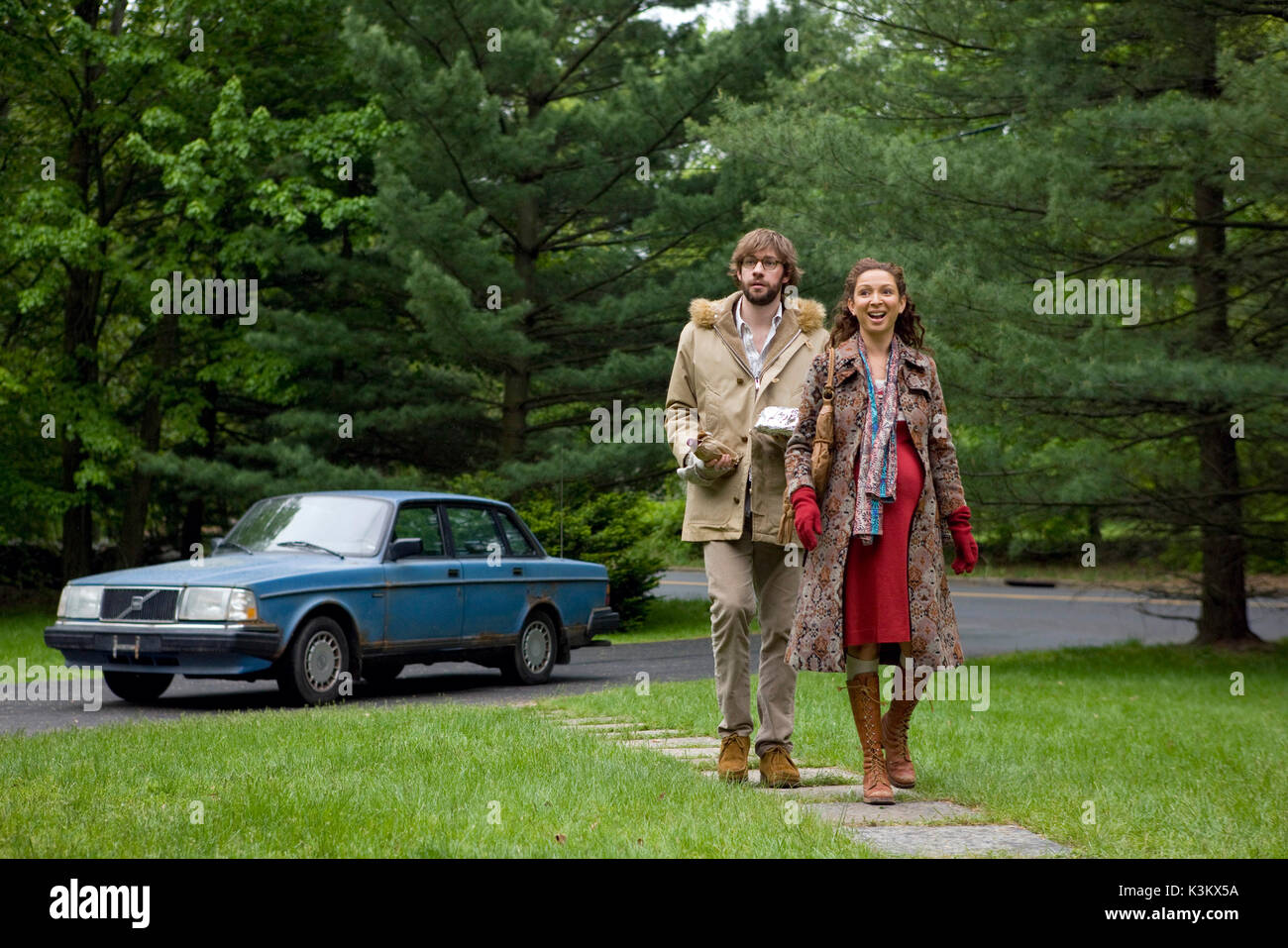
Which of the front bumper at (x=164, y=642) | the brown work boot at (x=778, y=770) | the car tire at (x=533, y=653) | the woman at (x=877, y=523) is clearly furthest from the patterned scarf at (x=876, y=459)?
the car tire at (x=533, y=653)

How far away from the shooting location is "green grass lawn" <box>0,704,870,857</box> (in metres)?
4.44

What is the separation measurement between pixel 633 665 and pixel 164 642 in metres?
5.95

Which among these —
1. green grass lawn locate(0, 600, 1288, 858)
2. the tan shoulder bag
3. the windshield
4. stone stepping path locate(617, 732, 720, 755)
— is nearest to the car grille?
the windshield

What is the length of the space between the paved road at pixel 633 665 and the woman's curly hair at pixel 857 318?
5216 millimetres

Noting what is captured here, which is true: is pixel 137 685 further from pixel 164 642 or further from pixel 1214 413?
pixel 1214 413

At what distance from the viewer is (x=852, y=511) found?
5.74 m

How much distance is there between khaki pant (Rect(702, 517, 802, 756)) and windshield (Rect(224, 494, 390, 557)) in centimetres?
526

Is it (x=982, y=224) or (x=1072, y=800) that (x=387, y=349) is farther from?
(x=1072, y=800)

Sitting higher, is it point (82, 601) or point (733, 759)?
point (82, 601)

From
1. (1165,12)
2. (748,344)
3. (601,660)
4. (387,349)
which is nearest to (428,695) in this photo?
(601,660)

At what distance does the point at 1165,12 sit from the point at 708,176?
8343 mm

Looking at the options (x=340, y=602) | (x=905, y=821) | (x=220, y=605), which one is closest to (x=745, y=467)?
(x=905, y=821)

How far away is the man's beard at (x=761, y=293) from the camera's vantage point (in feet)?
20.4

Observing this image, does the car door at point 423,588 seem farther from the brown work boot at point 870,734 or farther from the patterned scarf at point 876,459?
the patterned scarf at point 876,459
